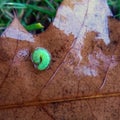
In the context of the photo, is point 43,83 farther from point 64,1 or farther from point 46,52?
point 64,1

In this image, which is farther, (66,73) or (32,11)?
(32,11)

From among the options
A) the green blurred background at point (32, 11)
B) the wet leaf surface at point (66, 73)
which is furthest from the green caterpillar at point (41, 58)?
the green blurred background at point (32, 11)

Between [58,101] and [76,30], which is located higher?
[76,30]

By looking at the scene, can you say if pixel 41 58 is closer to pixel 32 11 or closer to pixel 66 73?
pixel 66 73

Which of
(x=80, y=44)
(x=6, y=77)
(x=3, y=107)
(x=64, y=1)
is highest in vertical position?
(x=64, y=1)

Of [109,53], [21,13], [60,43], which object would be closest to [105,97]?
[109,53]

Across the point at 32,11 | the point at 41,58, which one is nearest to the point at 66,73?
the point at 41,58

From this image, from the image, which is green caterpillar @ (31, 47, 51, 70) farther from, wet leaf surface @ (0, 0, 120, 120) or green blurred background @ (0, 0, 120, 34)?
green blurred background @ (0, 0, 120, 34)
